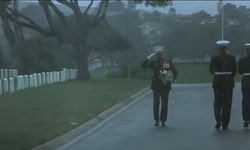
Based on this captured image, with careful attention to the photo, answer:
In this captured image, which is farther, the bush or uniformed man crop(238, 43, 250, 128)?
the bush

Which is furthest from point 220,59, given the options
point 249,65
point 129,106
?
point 129,106

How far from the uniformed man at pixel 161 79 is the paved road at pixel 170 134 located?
381 millimetres

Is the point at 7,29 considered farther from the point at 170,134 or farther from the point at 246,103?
the point at 246,103

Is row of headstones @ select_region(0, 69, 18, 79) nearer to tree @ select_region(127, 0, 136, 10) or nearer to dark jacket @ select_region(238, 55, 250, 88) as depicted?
tree @ select_region(127, 0, 136, 10)

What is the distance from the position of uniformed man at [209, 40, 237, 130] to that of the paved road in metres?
0.47

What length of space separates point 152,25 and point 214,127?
59.4 feet

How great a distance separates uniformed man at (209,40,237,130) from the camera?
12750mm

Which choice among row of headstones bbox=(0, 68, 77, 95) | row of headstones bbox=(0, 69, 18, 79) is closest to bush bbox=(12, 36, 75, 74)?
row of headstones bbox=(0, 68, 77, 95)

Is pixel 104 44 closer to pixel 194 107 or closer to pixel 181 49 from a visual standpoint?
pixel 181 49

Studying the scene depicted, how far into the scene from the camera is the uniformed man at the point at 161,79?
13984 mm

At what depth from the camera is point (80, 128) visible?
547 inches

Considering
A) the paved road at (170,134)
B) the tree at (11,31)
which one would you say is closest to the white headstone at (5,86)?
the tree at (11,31)

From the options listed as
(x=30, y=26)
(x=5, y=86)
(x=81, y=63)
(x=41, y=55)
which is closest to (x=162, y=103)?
(x=5, y=86)

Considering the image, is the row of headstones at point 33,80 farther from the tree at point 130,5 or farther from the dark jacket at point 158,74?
the dark jacket at point 158,74
